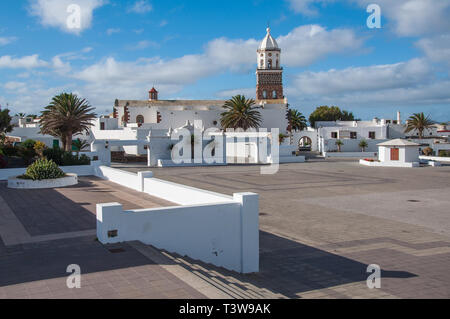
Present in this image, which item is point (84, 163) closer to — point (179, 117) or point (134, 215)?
point (134, 215)

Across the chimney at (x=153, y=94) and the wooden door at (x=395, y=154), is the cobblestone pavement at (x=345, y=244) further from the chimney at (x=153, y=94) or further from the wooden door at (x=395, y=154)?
the chimney at (x=153, y=94)

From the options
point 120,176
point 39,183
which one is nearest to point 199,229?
point 120,176

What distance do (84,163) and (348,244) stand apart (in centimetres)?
1766

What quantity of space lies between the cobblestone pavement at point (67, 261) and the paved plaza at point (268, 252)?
0.6 inches

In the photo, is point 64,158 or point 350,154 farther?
point 350,154

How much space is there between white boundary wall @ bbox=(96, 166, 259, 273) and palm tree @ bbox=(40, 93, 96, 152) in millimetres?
28916

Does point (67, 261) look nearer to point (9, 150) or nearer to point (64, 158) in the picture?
point (64, 158)

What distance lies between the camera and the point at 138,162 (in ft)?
142

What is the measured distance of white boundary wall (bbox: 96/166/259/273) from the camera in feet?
27.1

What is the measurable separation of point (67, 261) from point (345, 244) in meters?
7.06

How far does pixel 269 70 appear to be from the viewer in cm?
7000

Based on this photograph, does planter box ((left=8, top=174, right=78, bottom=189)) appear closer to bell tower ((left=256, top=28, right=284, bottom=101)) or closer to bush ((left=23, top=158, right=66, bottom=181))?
bush ((left=23, top=158, right=66, bottom=181))

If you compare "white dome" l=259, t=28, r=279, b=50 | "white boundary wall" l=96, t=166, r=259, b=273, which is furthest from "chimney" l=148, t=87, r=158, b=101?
"white boundary wall" l=96, t=166, r=259, b=273

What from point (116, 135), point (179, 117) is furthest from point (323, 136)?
point (116, 135)
